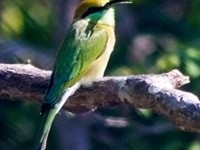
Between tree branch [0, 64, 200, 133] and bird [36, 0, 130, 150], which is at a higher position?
tree branch [0, 64, 200, 133]

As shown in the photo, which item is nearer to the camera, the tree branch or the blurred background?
the tree branch

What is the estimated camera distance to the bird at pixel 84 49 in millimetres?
3623

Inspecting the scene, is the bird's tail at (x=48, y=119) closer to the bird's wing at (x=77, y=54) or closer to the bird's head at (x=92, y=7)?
the bird's wing at (x=77, y=54)

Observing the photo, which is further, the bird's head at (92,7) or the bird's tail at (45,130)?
the bird's head at (92,7)

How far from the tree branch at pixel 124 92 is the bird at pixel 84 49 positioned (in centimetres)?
5

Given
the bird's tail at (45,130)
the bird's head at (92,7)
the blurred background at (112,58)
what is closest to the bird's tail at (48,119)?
the bird's tail at (45,130)

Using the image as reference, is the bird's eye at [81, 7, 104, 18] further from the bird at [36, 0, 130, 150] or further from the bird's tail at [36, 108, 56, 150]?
the bird's tail at [36, 108, 56, 150]

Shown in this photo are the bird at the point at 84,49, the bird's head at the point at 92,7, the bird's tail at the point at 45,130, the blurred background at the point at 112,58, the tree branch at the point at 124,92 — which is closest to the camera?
the tree branch at the point at 124,92

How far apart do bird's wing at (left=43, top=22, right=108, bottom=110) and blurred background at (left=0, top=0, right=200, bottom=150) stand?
58.4 inches

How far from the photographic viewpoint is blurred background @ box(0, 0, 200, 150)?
5.51m

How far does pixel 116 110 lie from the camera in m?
5.84

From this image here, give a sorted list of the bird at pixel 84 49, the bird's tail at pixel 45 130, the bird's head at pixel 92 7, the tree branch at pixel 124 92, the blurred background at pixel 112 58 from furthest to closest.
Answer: the blurred background at pixel 112 58, the bird's head at pixel 92 7, the bird at pixel 84 49, the bird's tail at pixel 45 130, the tree branch at pixel 124 92

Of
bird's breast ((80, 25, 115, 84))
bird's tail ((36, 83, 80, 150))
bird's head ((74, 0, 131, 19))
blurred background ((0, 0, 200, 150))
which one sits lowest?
blurred background ((0, 0, 200, 150))

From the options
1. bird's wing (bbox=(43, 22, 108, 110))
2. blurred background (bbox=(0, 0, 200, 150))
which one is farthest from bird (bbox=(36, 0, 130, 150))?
blurred background (bbox=(0, 0, 200, 150))
